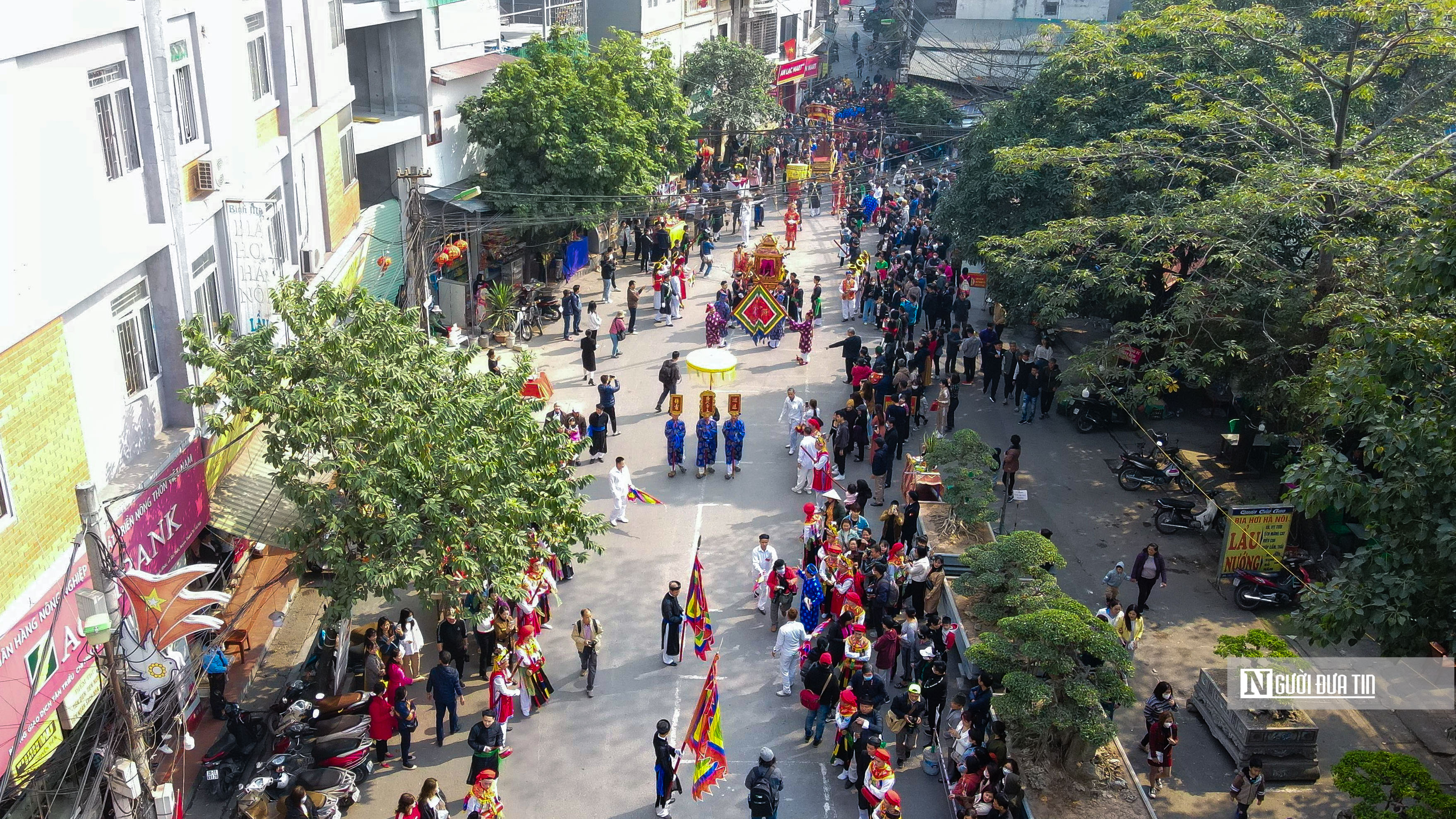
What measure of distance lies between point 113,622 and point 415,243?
54.6 feet

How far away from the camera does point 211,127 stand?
14.1 m

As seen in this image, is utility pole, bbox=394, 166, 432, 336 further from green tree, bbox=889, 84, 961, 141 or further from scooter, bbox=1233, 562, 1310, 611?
green tree, bbox=889, 84, 961, 141

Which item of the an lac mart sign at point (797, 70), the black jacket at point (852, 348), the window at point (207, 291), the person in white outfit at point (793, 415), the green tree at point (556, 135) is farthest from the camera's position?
the an lac mart sign at point (797, 70)

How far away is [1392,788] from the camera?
9.91 m

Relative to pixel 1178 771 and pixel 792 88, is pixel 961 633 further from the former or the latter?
pixel 792 88

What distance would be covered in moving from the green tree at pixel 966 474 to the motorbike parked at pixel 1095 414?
207 inches

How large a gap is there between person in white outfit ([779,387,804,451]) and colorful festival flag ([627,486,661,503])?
3.40 m

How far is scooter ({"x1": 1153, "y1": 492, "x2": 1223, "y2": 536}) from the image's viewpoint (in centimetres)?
1833

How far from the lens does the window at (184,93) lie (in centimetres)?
1326

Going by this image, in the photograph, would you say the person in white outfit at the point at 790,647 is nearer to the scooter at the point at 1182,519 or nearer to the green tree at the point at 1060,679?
the green tree at the point at 1060,679

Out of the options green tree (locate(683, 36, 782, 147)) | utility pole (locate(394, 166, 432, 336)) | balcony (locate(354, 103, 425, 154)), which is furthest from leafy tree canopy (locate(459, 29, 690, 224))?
green tree (locate(683, 36, 782, 147))

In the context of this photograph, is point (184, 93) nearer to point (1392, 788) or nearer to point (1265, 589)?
point (1392, 788)

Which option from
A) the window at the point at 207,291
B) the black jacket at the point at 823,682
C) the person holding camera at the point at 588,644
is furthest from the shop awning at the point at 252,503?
the black jacket at the point at 823,682

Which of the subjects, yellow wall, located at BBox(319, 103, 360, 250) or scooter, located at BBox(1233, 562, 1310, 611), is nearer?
scooter, located at BBox(1233, 562, 1310, 611)
